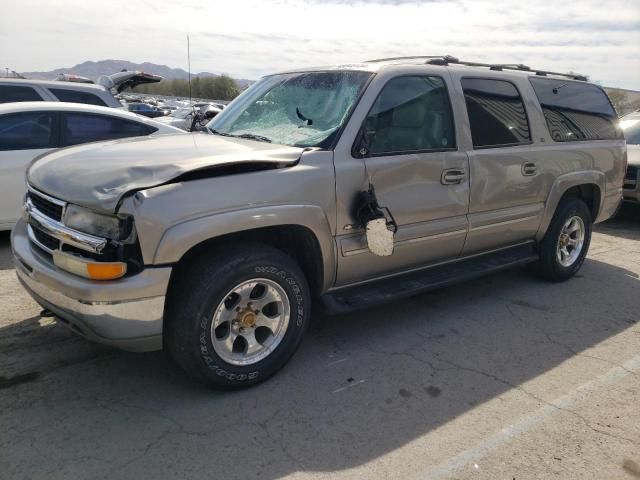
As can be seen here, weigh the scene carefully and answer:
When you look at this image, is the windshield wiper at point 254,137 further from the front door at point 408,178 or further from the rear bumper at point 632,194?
the rear bumper at point 632,194

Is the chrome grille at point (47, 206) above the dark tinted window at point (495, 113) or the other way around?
the other way around

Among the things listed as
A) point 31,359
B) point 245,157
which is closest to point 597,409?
point 245,157

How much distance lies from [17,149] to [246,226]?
13.3ft

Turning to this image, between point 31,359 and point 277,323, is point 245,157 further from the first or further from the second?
point 31,359

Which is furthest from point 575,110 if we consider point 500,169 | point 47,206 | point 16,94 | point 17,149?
point 16,94

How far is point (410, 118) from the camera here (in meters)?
3.72

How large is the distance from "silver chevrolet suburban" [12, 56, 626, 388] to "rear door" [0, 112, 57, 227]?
2.50 meters

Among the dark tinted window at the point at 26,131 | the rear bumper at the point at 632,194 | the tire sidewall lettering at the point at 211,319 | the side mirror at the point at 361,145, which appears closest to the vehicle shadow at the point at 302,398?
the tire sidewall lettering at the point at 211,319

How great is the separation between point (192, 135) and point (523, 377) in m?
2.85

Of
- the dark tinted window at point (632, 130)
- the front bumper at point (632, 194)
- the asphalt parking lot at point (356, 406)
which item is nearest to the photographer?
the asphalt parking lot at point (356, 406)

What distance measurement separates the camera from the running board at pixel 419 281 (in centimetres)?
347

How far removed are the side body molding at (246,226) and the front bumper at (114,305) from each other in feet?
0.46

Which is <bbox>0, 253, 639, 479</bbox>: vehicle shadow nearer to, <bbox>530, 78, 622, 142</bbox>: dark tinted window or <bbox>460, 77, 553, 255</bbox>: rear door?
<bbox>460, 77, 553, 255</bbox>: rear door

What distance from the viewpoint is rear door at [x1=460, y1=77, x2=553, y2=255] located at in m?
4.11
